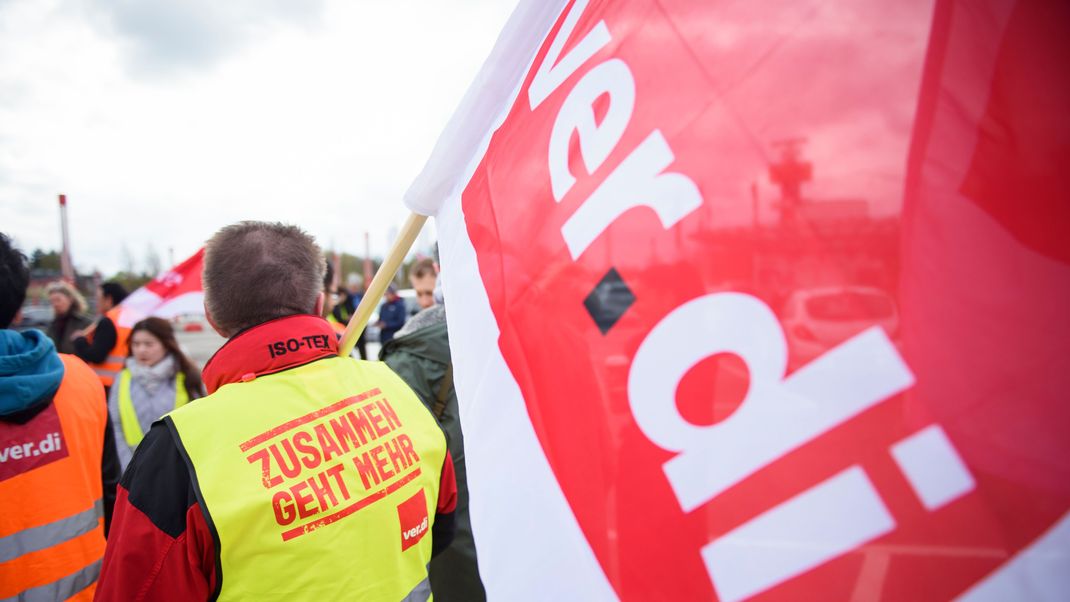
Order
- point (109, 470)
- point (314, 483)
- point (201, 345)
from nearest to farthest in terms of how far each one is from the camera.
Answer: point (314, 483) → point (109, 470) → point (201, 345)

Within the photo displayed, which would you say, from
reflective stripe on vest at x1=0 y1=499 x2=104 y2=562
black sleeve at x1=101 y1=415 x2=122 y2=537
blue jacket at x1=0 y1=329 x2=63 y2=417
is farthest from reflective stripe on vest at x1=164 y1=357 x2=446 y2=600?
black sleeve at x1=101 y1=415 x2=122 y2=537

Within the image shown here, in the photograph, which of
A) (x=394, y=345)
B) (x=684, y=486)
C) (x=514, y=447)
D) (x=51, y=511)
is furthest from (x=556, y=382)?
(x=51, y=511)

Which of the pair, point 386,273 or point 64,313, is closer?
point 386,273

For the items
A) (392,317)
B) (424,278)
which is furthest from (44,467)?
(392,317)

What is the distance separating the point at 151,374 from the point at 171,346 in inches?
7.6

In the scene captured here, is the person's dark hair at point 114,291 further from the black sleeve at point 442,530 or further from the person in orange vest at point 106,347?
the black sleeve at point 442,530

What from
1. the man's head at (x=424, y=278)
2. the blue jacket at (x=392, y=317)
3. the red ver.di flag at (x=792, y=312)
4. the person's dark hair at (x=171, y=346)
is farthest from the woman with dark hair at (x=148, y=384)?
the blue jacket at (x=392, y=317)

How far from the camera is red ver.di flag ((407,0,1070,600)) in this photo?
→ 513mm

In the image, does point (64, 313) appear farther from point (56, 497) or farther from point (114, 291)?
point (56, 497)

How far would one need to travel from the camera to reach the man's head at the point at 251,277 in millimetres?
1403

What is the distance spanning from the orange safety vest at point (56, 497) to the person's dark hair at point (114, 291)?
2743 mm

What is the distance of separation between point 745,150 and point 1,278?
2299mm

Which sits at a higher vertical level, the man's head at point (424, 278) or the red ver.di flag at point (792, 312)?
the man's head at point (424, 278)

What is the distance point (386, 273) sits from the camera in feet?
4.66
